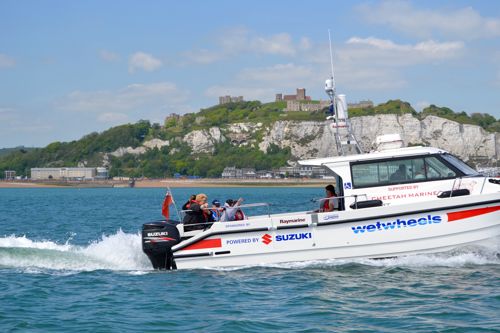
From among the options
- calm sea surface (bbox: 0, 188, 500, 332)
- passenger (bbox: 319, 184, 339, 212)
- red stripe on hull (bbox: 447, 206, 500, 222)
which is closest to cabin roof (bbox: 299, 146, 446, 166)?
passenger (bbox: 319, 184, 339, 212)

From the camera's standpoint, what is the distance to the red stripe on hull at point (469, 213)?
1536 cm

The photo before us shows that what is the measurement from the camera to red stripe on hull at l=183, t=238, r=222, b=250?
52.5 feet

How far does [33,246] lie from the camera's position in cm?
1958

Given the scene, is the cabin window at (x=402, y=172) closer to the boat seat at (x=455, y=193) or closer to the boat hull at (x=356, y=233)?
the boat seat at (x=455, y=193)

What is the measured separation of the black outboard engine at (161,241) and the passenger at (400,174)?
4.40 metres

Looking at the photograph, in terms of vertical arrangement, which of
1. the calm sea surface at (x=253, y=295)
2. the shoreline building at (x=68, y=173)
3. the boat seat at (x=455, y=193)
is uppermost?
the shoreline building at (x=68, y=173)

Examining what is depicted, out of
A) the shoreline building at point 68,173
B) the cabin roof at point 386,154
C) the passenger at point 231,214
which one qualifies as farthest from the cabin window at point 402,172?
the shoreline building at point 68,173

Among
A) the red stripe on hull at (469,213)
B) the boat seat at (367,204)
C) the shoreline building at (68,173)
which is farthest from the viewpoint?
the shoreline building at (68,173)

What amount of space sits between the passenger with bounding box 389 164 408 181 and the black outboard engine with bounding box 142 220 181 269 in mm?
4395

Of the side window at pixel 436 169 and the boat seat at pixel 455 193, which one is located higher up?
the side window at pixel 436 169

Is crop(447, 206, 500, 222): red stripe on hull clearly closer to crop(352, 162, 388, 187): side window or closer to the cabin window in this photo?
the cabin window

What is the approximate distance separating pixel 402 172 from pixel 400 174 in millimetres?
56

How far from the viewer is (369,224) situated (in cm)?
1548

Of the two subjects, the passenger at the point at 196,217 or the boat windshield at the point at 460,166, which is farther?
the passenger at the point at 196,217
